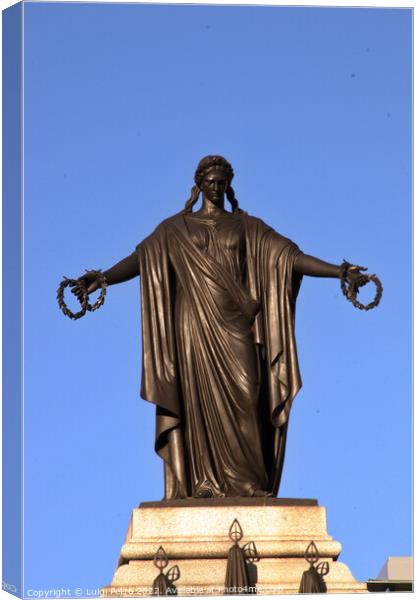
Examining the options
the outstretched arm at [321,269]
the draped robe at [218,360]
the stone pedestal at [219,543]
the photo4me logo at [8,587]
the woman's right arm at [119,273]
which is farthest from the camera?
the woman's right arm at [119,273]

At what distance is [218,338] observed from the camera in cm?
3197

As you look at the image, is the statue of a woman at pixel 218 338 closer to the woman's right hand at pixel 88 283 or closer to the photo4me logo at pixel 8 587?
the woman's right hand at pixel 88 283

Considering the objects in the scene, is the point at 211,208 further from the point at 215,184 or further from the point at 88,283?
the point at 88,283

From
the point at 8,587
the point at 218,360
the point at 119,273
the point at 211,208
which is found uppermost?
the point at 211,208

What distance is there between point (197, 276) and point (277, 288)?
0.99 metres

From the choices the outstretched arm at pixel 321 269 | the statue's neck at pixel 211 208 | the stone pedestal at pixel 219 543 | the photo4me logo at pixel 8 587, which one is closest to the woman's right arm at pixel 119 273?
the statue's neck at pixel 211 208

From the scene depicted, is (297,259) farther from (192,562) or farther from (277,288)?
(192,562)

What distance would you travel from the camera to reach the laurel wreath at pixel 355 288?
103ft

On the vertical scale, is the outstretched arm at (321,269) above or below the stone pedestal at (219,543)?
above

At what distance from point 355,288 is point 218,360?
1.85 meters

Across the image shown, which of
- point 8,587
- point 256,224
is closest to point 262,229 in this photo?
point 256,224

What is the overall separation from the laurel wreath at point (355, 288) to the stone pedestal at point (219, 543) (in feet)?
8.00

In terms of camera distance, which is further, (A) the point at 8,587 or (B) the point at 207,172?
(B) the point at 207,172

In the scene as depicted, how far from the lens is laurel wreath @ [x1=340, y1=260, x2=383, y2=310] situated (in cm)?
3153
